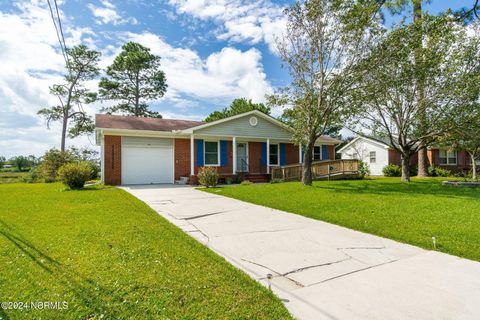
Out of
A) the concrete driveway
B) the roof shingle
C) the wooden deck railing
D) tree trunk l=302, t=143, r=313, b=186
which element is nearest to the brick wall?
the roof shingle

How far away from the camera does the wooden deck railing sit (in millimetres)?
16406

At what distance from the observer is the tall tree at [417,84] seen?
38.6ft

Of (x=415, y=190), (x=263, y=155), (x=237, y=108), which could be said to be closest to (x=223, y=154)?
(x=263, y=155)

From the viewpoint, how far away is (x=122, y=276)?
121 inches

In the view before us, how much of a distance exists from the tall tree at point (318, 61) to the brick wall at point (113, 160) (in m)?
8.83

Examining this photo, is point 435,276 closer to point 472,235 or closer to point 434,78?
point 472,235

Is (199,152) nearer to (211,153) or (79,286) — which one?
(211,153)

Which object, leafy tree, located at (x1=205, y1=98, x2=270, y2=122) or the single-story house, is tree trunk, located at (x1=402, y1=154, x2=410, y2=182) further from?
leafy tree, located at (x1=205, y1=98, x2=270, y2=122)

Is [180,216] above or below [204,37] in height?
below

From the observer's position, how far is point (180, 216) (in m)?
6.69

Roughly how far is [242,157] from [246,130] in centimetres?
212

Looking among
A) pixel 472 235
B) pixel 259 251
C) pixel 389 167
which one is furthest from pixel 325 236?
pixel 389 167

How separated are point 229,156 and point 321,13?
31.5 ft

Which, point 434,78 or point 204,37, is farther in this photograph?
point 204,37
